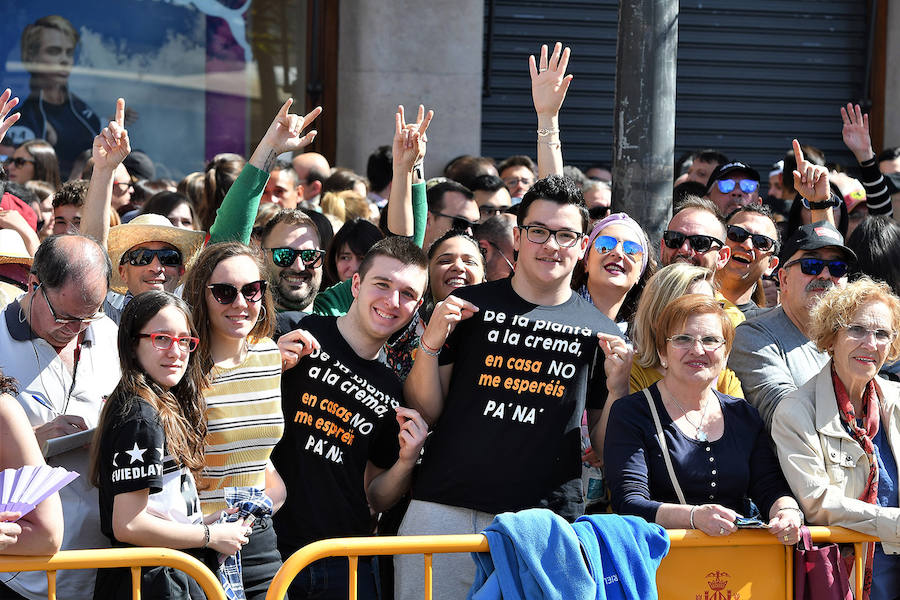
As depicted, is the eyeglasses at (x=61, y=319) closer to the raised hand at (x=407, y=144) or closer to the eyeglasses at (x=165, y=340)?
the eyeglasses at (x=165, y=340)

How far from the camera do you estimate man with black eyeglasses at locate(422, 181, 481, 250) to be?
6.73 m

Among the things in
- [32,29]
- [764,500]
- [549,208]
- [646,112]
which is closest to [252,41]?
[32,29]

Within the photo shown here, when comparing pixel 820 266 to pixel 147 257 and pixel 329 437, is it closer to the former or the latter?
pixel 329 437

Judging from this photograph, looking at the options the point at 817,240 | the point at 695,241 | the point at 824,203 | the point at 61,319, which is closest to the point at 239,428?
the point at 61,319

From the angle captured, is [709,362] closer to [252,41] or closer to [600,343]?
[600,343]

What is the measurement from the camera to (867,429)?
447 cm

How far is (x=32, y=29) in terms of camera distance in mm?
10055

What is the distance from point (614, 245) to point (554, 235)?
0.70 m

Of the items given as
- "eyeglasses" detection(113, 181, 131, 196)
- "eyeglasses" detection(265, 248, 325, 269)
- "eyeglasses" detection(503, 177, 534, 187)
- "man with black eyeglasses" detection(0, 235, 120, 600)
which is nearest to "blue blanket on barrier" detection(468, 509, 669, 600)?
"man with black eyeglasses" detection(0, 235, 120, 600)

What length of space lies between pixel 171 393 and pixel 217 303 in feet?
1.45

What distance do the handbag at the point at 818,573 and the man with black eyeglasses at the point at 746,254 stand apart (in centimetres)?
170

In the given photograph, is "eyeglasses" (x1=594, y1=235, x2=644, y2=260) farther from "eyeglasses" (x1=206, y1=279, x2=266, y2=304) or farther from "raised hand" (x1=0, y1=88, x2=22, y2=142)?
"raised hand" (x1=0, y1=88, x2=22, y2=142)

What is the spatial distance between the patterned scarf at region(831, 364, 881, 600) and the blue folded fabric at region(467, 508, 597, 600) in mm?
1186

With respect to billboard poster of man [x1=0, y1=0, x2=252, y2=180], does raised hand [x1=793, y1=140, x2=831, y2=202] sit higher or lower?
lower
